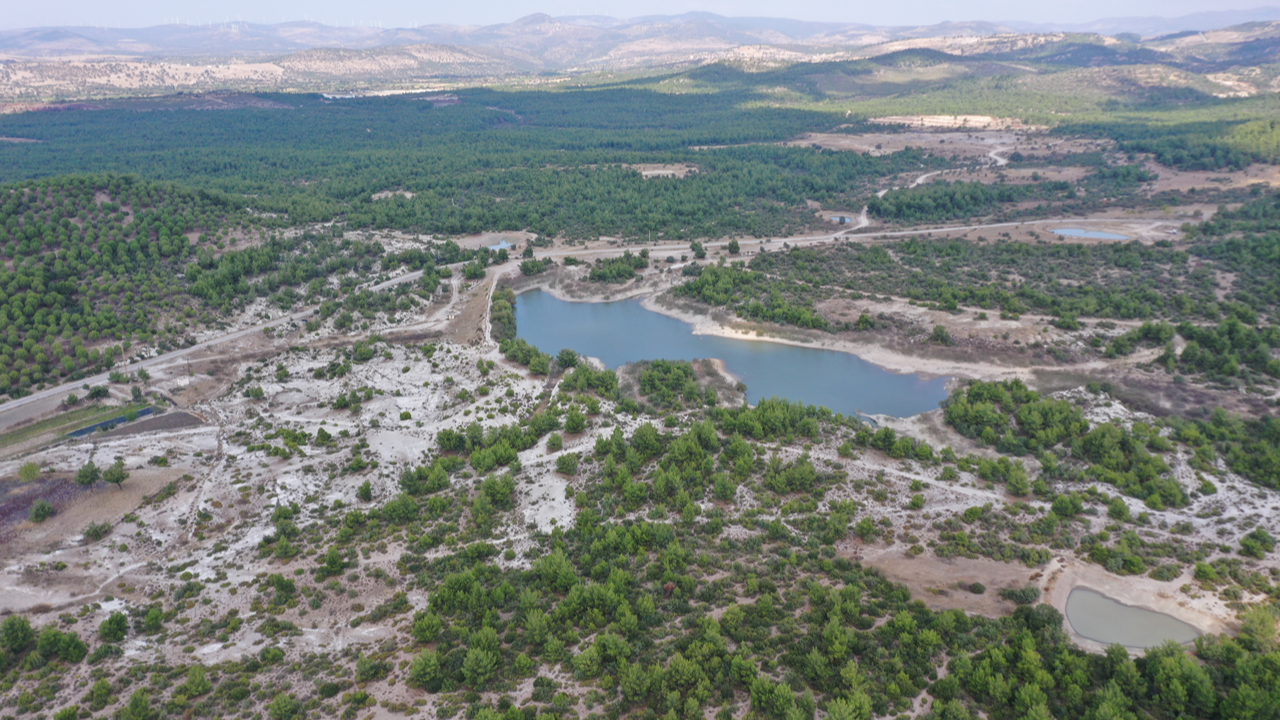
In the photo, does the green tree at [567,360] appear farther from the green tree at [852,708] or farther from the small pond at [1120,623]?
the small pond at [1120,623]

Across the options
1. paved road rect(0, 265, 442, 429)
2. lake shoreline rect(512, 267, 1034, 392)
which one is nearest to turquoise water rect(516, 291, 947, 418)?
lake shoreline rect(512, 267, 1034, 392)

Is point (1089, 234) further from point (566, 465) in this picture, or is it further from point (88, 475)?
point (88, 475)

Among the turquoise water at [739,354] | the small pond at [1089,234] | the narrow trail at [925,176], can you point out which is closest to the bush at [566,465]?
the turquoise water at [739,354]

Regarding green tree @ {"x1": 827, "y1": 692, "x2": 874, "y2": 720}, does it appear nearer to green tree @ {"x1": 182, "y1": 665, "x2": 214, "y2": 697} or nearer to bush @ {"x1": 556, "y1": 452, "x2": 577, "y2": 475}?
bush @ {"x1": 556, "y1": 452, "x2": 577, "y2": 475}

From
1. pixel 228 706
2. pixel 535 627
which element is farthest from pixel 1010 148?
pixel 228 706

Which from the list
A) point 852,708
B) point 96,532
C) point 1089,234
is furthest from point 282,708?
point 1089,234

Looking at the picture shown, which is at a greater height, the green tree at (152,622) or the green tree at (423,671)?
the green tree at (423,671)
